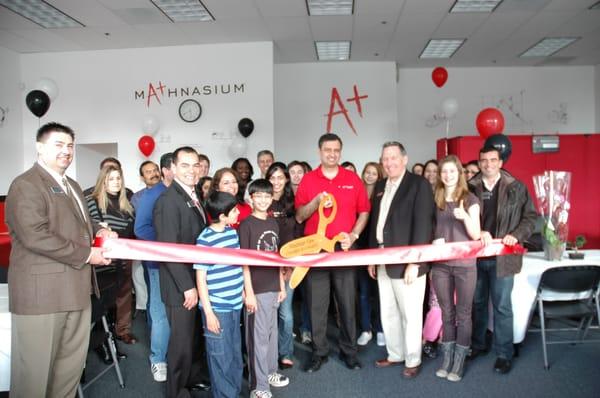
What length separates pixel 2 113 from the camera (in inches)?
278

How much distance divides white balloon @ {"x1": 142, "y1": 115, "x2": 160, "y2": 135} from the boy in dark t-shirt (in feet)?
16.4

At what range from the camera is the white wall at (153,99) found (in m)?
7.14

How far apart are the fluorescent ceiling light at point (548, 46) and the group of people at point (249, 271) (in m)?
5.75

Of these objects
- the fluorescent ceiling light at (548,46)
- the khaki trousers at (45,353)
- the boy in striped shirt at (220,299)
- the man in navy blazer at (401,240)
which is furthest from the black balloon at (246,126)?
the fluorescent ceiling light at (548,46)

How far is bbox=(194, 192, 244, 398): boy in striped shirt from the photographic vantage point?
2426 millimetres

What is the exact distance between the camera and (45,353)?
6.92 feet

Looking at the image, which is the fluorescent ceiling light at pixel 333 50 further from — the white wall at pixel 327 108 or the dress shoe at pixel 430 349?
the dress shoe at pixel 430 349

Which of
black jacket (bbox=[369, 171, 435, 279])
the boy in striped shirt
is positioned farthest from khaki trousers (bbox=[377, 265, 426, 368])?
the boy in striped shirt

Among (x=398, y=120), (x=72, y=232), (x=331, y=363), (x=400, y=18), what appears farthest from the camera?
(x=398, y=120)

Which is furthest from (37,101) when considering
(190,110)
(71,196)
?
(71,196)

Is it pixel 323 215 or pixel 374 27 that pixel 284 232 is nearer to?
pixel 323 215

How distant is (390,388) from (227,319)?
1232 millimetres

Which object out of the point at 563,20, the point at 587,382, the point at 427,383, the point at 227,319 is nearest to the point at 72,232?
the point at 227,319

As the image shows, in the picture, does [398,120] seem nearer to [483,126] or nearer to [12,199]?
[483,126]
